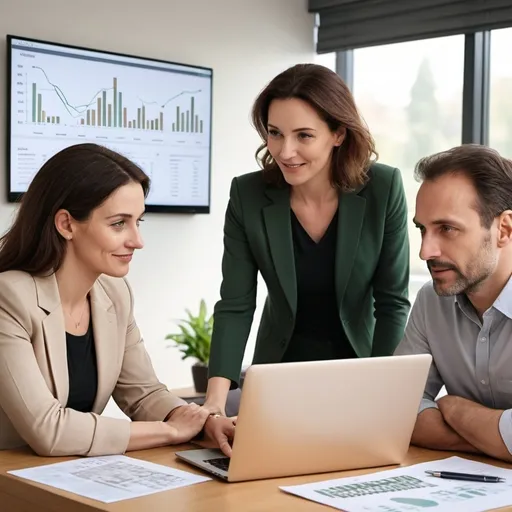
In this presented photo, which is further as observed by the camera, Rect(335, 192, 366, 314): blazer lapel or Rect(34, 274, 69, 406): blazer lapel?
Rect(335, 192, 366, 314): blazer lapel

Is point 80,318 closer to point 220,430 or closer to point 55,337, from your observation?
point 55,337

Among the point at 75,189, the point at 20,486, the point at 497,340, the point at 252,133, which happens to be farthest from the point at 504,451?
the point at 252,133

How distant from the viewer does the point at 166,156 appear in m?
4.54

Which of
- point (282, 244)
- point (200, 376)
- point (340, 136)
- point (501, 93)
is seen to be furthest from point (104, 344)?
point (501, 93)

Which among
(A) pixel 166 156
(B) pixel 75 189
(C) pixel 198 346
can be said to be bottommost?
(C) pixel 198 346

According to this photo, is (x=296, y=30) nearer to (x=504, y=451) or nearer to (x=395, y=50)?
(x=395, y=50)

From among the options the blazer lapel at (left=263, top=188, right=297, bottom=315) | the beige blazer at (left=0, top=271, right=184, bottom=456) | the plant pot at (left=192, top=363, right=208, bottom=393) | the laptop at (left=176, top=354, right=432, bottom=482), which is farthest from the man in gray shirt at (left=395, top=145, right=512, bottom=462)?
the plant pot at (left=192, top=363, right=208, bottom=393)

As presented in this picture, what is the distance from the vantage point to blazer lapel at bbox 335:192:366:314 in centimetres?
252

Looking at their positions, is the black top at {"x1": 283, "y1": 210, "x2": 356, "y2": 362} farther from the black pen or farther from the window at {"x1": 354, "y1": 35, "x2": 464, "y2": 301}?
the window at {"x1": 354, "y1": 35, "x2": 464, "y2": 301}

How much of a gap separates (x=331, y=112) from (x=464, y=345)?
27.3 inches

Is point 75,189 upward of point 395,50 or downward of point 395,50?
downward

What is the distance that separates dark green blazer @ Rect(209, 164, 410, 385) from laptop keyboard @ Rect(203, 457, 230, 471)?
2.20 feet

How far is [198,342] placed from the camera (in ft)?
14.4

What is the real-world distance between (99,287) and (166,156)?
93.5 inches
